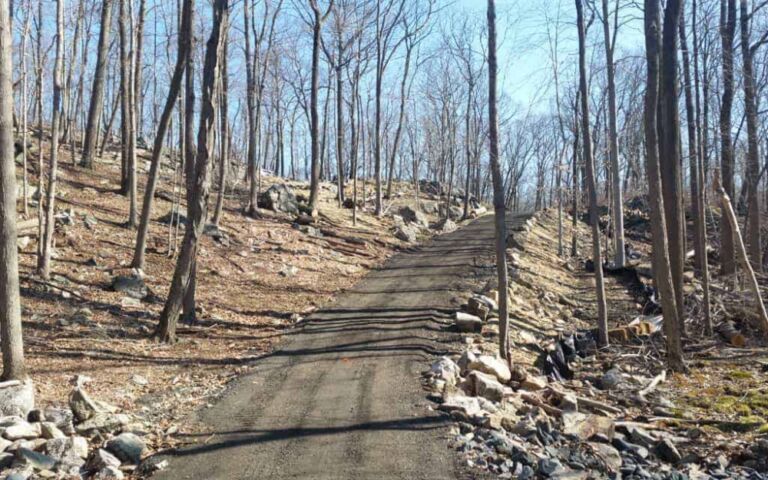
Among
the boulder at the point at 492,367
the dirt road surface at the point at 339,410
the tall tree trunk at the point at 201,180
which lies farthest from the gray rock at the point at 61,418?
the boulder at the point at 492,367

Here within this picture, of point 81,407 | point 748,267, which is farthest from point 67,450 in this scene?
point 748,267

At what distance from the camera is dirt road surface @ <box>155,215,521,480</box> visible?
6371 mm

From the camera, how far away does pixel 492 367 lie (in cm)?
977

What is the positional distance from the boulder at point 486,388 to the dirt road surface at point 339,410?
814 millimetres

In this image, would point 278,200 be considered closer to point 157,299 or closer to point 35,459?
point 157,299

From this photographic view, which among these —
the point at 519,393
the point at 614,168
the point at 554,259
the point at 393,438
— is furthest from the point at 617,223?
the point at 393,438

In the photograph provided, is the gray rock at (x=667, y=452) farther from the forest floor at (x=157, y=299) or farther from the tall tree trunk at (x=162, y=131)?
the tall tree trunk at (x=162, y=131)

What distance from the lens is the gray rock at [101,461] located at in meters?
6.29

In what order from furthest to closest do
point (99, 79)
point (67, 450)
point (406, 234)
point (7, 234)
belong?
point (406, 234) → point (99, 79) → point (7, 234) → point (67, 450)

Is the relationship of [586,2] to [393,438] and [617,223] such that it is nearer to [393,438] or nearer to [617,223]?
[617,223]

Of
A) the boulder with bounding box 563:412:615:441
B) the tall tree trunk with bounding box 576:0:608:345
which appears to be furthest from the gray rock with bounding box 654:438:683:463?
the tall tree trunk with bounding box 576:0:608:345

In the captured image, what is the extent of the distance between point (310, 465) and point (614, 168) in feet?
48.7

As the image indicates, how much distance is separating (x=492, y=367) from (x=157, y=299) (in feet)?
27.8

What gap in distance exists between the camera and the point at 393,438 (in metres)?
7.10
